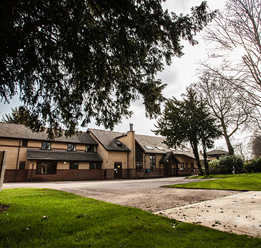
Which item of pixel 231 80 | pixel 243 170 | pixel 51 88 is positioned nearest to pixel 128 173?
pixel 243 170

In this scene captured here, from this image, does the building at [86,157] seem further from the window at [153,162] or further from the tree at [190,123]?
the tree at [190,123]

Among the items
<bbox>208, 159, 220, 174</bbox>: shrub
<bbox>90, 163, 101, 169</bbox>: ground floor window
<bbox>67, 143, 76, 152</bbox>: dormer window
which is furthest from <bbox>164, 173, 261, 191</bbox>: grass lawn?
<bbox>67, 143, 76, 152</bbox>: dormer window

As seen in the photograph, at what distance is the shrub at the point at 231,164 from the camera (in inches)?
845

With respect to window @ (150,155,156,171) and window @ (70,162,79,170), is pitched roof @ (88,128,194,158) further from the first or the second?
window @ (70,162,79,170)

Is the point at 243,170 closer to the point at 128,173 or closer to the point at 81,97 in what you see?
the point at 128,173

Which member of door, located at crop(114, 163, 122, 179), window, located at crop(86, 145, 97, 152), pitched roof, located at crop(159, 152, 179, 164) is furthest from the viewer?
pitched roof, located at crop(159, 152, 179, 164)

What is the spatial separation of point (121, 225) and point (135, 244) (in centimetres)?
98

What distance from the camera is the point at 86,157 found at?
28250 mm

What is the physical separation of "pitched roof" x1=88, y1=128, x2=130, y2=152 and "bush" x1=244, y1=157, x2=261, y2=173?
716 inches

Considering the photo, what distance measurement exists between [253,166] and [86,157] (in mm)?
22766

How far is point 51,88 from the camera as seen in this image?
22.6 feet

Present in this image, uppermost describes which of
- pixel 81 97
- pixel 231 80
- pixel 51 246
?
pixel 231 80

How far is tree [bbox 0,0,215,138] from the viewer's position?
17.7ft

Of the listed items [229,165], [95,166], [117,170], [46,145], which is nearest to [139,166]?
[117,170]
